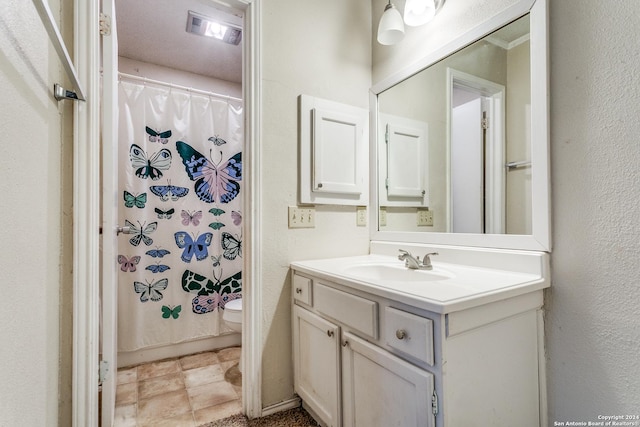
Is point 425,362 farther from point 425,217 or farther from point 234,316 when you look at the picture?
point 234,316

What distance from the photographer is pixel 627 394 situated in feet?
2.88

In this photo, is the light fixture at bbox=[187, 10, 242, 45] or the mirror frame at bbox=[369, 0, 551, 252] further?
the light fixture at bbox=[187, 10, 242, 45]

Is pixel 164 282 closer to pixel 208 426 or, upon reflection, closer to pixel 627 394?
pixel 208 426

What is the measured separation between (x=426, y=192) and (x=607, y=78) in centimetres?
81

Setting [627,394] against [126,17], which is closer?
[627,394]

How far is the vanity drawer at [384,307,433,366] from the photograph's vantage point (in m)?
0.82

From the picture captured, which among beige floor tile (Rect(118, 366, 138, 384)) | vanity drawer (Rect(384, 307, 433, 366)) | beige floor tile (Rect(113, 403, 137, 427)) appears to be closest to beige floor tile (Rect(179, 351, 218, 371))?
beige floor tile (Rect(118, 366, 138, 384))

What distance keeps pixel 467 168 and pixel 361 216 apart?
25.3 inches

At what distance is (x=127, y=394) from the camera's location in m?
1.69

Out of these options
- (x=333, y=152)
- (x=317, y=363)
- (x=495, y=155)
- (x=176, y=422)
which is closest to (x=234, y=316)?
(x=176, y=422)

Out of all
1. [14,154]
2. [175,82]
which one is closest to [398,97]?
[14,154]

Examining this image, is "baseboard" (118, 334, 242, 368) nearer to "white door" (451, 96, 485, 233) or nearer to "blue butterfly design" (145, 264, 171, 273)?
"blue butterfly design" (145, 264, 171, 273)

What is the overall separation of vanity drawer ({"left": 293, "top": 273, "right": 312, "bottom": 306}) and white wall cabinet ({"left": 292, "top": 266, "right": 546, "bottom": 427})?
0.12 metres

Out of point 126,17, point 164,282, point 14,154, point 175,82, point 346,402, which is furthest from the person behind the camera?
point 175,82
